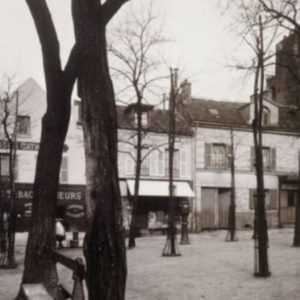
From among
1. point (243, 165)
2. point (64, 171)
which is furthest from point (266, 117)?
point (64, 171)

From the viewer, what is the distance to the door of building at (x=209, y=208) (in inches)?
1364

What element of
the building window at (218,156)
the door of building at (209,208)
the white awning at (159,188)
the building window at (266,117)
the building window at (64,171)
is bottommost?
the door of building at (209,208)

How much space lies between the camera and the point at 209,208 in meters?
35.0

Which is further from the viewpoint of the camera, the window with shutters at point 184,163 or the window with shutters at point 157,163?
the window with shutters at point 184,163

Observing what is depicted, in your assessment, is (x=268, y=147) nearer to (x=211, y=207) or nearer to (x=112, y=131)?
(x=211, y=207)

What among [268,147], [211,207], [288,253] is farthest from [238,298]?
[268,147]

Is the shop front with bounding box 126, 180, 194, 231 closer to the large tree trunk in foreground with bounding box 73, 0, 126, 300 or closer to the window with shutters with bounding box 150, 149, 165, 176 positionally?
the window with shutters with bounding box 150, 149, 165, 176

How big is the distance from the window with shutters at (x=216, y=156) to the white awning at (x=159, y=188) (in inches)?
83.3

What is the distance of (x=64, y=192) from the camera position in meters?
32.0

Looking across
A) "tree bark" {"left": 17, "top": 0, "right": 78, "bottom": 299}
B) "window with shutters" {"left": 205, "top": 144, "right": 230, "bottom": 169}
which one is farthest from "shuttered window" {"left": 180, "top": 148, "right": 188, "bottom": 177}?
"tree bark" {"left": 17, "top": 0, "right": 78, "bottom": 299}

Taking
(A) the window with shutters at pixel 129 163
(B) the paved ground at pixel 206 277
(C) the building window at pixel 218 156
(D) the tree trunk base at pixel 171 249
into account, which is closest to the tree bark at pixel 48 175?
(B) the paved ground at pixel 206 277

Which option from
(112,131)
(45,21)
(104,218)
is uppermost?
(45,21)

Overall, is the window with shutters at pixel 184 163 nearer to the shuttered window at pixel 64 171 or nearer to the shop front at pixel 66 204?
the shop front at pixel 66 204

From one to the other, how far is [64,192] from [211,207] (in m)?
9.07
